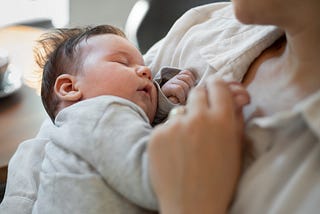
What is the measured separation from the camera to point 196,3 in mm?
1554

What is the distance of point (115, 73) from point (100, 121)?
18cm

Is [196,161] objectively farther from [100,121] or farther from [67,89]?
[67,89]

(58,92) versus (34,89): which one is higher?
(58,92)

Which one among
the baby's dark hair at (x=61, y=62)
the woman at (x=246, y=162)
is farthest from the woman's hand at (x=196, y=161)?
the baby's dark hair at (x=61, y=62)

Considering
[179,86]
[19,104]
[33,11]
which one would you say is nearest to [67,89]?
[179,86]

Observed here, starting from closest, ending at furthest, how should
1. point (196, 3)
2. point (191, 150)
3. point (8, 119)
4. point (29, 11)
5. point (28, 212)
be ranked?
point (191, 150) → point (28, 212) → point (8, 119) → point (196, 3) → point (29, 11)

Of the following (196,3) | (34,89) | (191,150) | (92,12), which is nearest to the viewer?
(191,150)

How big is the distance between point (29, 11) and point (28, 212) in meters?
1.32

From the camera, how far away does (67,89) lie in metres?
0.97

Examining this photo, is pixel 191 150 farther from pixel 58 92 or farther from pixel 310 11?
pixel 58 92

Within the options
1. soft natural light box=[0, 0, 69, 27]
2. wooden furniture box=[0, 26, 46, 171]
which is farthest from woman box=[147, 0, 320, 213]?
soft natural light box=[0, 0, 69, 27]

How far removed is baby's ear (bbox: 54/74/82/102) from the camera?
929 millimetres

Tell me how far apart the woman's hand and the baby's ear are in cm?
32

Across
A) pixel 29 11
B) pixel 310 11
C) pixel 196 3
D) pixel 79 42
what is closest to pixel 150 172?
pixel 310 11
